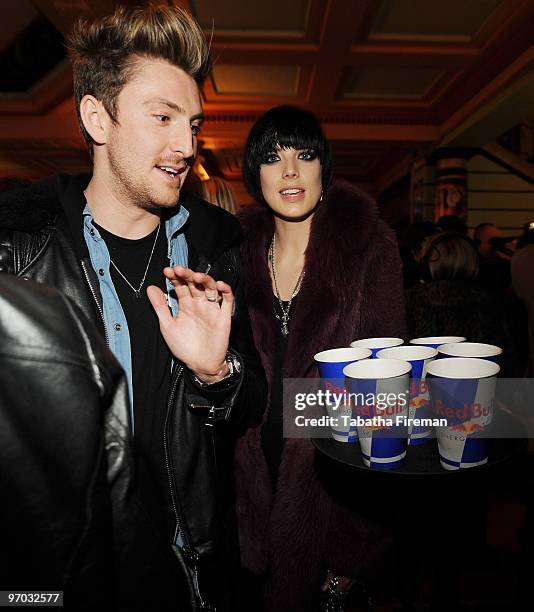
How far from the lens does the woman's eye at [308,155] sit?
6.42ft

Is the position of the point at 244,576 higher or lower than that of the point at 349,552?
lower

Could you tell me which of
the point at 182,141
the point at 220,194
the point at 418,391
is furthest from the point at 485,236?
the point at 182,141

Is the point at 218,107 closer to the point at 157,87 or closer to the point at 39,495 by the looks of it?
the point at 157,87

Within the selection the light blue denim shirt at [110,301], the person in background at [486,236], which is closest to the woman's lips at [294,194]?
the light blue denim shirt at [110,301]

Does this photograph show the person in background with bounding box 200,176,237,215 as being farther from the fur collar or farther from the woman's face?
the fur collar

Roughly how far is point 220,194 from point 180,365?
188 centimetres


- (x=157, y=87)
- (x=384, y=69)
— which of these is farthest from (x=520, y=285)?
(x=384, y=69)

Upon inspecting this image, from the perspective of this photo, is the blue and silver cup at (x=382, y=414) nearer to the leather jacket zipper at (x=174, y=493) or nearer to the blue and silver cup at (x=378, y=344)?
the blue and silver cup at (x=378, y=344)

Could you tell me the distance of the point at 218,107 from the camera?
931cm

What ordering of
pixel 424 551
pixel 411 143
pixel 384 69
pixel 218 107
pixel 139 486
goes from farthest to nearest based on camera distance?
pixel 411 143
pixel 218 107
pixel 384 69
pixel 424 551
pixel 139 486

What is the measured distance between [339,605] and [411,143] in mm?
10259

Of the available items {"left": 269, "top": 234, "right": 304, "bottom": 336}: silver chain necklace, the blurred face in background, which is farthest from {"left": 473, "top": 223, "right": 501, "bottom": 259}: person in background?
{"left": 269, "top": 234, "right": 304, "bottom": 336}: silver chain necklace

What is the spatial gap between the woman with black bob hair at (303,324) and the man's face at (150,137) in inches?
24.8

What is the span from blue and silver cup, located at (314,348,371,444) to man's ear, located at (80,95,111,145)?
983 millimetres
